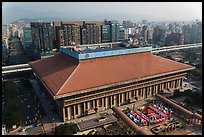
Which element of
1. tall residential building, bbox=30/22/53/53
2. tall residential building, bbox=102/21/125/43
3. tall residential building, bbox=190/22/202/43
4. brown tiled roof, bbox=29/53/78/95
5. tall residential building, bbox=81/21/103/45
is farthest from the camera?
tall residential building, bbox=190/22/202/43

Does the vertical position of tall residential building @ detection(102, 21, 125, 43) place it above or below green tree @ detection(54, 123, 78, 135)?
above

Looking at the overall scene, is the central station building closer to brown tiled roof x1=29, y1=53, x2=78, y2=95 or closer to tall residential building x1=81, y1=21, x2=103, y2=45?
brown tiled roof x1=29, y1=53, x2=78, y2=95

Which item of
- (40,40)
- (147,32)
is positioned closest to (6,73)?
(40,40)

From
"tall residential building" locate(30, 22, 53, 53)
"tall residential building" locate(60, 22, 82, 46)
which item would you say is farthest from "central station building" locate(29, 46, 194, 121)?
"tall residential building" locate(60, 22, 82, 46)

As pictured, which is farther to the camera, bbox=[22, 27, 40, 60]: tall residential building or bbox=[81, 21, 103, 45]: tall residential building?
bbox=[81, 21, 103, 45]: tall residential building

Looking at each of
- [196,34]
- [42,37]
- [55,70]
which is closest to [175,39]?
[196,34]

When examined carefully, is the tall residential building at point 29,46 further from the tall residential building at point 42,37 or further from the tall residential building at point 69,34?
the tall residential building at point 69,34

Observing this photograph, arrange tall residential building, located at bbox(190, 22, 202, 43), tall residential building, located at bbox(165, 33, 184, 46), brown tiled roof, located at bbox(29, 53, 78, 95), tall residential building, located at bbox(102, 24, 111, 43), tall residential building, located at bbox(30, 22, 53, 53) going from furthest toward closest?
1. tall residential building, located at bbox(190, 22, 202, 43)
2. tall residential building, located at bbox(165, 33, 184, 46)
3. tall residential building, located at bbox(102, 24, 111, 43)
4. tall residential building, located at bbox(30, 22, 53, 53)
5. brown tiled roof, located at bbox(29, 53, 78, 95)

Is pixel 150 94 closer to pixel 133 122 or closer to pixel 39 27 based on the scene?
pixel 133 122
